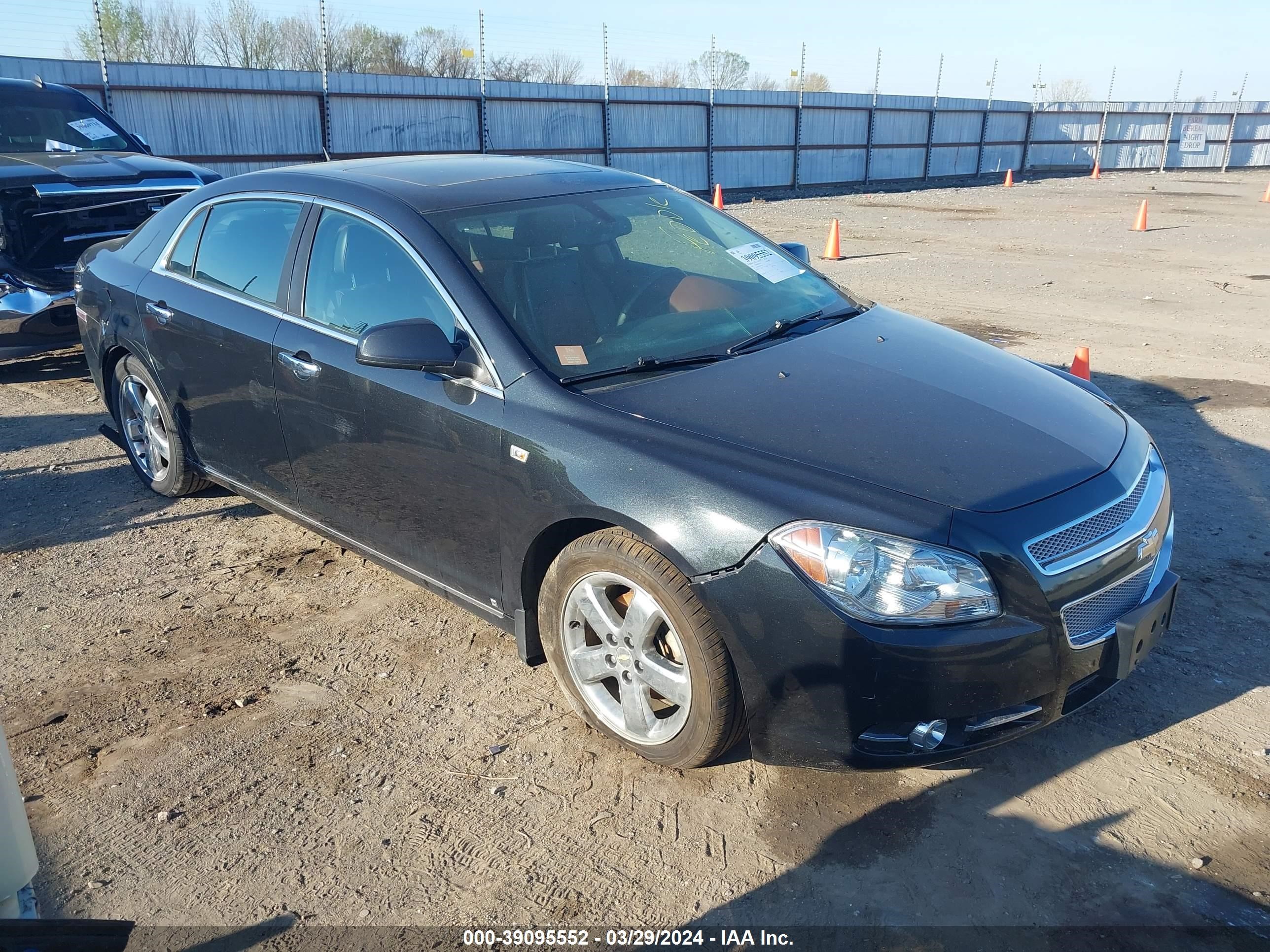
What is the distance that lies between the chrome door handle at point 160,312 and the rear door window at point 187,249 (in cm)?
18

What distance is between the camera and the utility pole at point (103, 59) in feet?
53.0

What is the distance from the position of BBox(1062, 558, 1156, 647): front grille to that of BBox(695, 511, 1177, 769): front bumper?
0.03 metres

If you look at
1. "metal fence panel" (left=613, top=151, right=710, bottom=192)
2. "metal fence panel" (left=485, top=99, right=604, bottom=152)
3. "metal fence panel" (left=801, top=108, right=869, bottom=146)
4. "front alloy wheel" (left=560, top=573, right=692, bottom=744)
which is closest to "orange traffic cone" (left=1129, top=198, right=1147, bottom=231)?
"metal fence panel" (left=613, top=151, right=710, bottom=192)

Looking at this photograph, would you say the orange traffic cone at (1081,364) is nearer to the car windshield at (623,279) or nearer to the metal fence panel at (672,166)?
the car windshield at (623,279)

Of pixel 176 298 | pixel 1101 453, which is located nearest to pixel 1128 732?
pixel 1101 453

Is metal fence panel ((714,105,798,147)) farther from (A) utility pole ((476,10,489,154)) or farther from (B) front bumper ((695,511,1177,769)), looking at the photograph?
(B) front bumper ((695,511,1177,769))

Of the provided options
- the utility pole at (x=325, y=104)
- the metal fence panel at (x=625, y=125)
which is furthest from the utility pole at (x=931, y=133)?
the utility pole at (x=325, y=104)

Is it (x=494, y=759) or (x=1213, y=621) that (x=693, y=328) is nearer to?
(x=494, y=759)

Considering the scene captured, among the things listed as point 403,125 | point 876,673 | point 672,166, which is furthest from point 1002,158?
point 876,673

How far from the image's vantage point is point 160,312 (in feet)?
15.5

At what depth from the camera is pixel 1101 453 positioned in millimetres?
3172

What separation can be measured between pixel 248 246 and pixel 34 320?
3.53 meters

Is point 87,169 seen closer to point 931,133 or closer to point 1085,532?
point 1085,532

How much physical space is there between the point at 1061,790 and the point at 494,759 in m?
1.77
